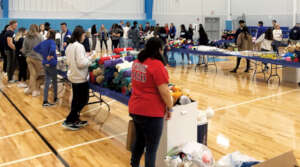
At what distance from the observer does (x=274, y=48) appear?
12125 mm

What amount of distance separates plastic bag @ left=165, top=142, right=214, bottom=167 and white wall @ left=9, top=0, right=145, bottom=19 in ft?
54.3

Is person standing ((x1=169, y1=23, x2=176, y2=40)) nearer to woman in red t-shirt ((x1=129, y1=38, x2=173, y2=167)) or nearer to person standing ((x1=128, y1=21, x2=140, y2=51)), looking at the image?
person standing ((x1=128, y1=21, x2=140, y2=51))

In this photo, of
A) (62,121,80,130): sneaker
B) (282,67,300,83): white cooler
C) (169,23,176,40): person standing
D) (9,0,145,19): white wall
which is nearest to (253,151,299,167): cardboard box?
(62,121,80,130): sneaker

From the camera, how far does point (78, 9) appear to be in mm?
18969

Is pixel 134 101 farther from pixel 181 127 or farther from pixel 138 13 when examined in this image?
pixel 138 13

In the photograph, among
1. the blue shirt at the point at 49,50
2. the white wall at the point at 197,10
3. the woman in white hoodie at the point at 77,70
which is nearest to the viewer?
the woman in white hoodie at the point at 77,70

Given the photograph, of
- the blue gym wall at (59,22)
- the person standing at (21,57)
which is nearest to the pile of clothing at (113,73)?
the person standing at (21,57)

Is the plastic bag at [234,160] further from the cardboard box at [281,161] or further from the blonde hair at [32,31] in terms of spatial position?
the blonde hair at [32,31]

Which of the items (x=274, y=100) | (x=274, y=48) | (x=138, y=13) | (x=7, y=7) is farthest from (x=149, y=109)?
(x=138, y=13)

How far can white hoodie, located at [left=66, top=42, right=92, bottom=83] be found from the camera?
176 inches

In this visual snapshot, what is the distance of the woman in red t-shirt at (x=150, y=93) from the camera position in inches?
107

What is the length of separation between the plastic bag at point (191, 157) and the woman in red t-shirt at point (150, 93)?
30 cm

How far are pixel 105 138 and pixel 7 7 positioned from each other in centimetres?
1490

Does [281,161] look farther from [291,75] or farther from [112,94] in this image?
[291,75]
